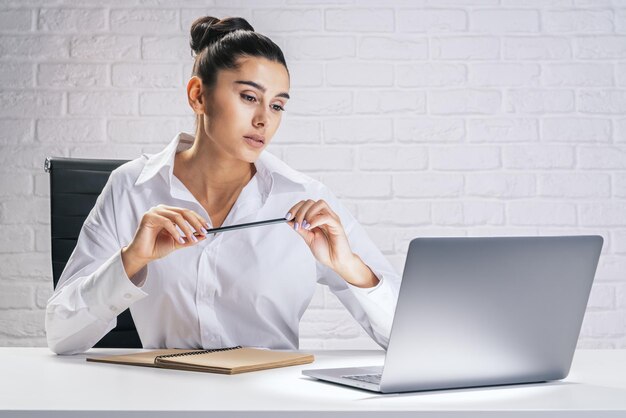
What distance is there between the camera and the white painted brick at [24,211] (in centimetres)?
248

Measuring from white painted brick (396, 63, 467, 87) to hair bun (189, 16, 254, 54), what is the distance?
805mm

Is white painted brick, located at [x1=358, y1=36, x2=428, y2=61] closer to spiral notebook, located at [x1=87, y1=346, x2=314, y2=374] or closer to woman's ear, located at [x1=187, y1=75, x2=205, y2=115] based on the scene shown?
woman's ear, located at [x1=187, y1=75, x2=205, y2=115]

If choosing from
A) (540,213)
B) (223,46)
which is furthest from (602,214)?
(223,46)

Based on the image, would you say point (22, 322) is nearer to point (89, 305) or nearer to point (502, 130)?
point (89, 305)

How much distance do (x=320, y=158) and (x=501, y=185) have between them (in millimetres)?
594

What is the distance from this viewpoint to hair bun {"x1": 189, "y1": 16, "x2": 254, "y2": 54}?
6.00 ft

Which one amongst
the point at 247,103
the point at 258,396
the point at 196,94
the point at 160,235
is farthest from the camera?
the point at 196,94

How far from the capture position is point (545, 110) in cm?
254

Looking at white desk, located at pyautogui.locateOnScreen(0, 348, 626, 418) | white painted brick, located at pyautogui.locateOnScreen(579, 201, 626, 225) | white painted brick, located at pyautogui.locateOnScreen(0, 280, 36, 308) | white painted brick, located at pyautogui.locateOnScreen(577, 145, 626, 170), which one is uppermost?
white painted brick, located at pyautogui.locateOnScreen(577, 145, 626, 170)

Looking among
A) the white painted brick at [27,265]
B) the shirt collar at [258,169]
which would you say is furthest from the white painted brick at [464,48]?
the white painted brick at [27,265]

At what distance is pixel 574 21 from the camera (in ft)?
8.39

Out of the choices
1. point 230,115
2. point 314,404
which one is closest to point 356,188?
point 230,115

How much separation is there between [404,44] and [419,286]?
5.86 feet

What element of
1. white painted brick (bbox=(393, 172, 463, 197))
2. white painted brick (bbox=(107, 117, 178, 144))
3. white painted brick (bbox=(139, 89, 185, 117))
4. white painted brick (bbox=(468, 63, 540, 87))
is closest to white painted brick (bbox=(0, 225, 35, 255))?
white painted brick (bbox=(107, 117, 178, 144))
